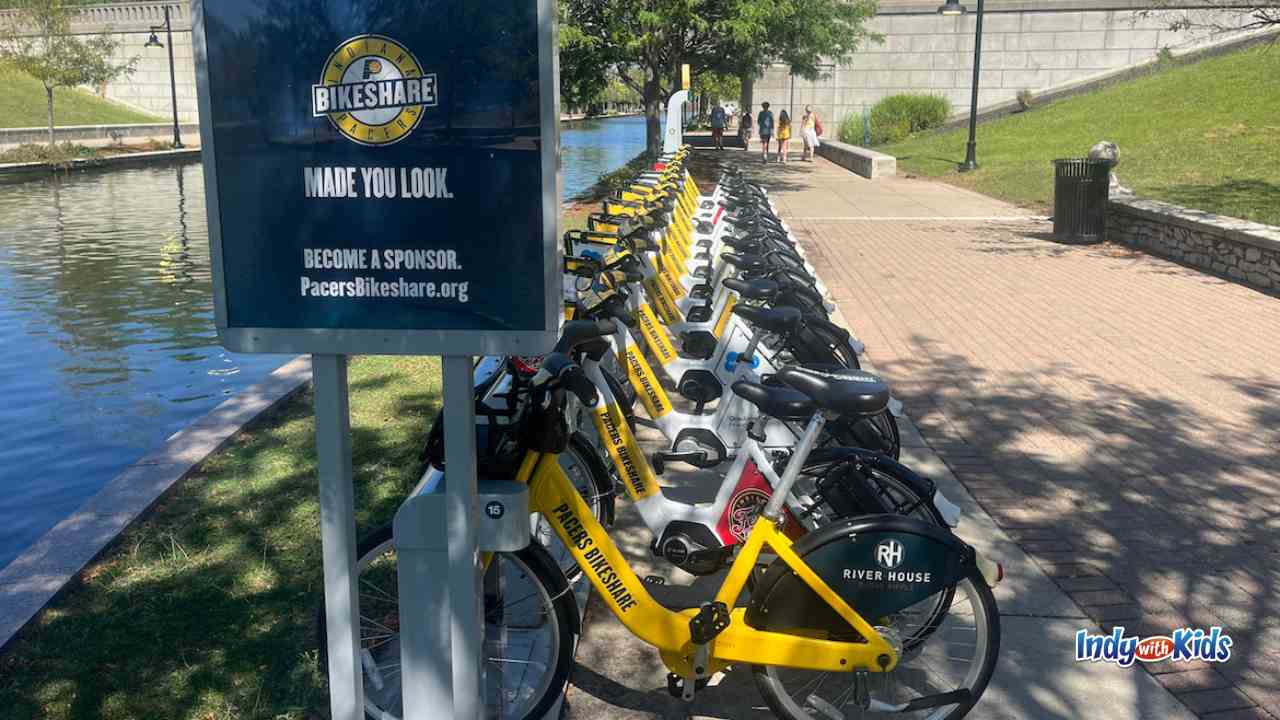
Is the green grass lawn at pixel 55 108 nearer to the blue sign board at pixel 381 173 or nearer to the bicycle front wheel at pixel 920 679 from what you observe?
the blue sign board at pixel 381 173

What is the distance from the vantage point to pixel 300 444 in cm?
604

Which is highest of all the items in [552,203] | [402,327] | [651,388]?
[552,203]

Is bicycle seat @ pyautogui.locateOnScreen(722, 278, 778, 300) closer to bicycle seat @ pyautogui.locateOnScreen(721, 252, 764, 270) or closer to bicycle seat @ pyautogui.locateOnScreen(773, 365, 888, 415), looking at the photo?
bicycle seat @ pyautogui.locateOnScreen(721, 252, 764, 270)

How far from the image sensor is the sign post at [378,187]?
7.93 feet

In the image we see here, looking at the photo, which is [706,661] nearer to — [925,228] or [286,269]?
[286,269]

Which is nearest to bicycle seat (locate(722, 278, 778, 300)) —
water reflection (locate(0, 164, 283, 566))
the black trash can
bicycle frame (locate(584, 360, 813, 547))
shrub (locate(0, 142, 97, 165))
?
bicycle frame (locate(584, 360, 813, 547))

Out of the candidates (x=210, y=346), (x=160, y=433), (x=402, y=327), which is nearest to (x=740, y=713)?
(x=402, y=327)

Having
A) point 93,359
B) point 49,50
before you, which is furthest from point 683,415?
point 49,50

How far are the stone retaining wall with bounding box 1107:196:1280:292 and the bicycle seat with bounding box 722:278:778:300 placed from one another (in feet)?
22.6

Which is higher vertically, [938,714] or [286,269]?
[286,269]

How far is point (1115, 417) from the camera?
6.68m

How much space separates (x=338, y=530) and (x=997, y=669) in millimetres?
2359

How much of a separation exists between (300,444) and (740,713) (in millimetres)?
3372

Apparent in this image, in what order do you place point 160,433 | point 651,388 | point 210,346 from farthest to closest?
point 210,346 < point 160,433 < point 651,388
